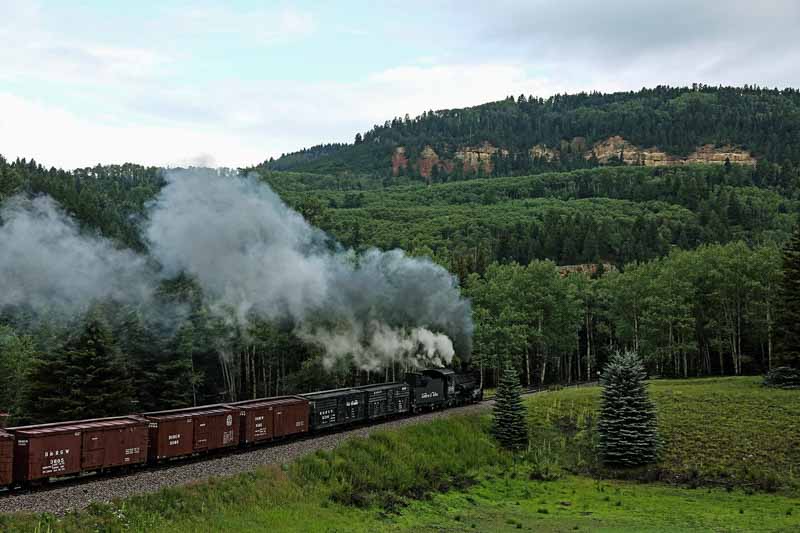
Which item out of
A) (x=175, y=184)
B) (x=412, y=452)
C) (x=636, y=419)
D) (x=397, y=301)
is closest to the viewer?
(x=412, y=452)

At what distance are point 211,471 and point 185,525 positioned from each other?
21.0 ft

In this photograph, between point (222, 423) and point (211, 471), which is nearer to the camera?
point (211, 471)

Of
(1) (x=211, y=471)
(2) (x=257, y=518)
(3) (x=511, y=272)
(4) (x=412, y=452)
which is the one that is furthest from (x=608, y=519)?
(3) (x=511, y=272)

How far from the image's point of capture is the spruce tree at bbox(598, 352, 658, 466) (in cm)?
4447

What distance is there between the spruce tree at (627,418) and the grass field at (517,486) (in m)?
1.09

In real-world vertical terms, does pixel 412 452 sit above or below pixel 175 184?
below

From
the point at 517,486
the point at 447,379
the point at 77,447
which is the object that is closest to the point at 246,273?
the point at 447,379

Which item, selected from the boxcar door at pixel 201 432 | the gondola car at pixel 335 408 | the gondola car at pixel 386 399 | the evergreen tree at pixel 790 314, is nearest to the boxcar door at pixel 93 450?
the boxcar door at pixel 201 432

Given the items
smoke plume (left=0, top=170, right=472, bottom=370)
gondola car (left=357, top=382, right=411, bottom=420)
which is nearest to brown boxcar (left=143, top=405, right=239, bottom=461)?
gondola car (left=357, top=382, right=411, bottom=420)

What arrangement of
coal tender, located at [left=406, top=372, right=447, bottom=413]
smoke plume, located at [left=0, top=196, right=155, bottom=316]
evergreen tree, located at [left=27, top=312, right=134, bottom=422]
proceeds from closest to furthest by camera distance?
1. smoke plume, located at [left=0, top=196, right=155, bottom=316]
2. evergreen tree, located at [left=27, top=312, right=134, bottom=422]
3. coal tender, located at [left=406, top=372, right=447, bottom=413]

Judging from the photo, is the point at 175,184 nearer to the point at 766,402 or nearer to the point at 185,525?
the point at 185,525

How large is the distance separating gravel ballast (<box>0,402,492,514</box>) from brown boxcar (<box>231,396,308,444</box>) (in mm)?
705

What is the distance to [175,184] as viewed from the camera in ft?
168

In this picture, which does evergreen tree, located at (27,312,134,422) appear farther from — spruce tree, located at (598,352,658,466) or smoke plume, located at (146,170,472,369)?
spruce tree, located at (598,352,658,466)
